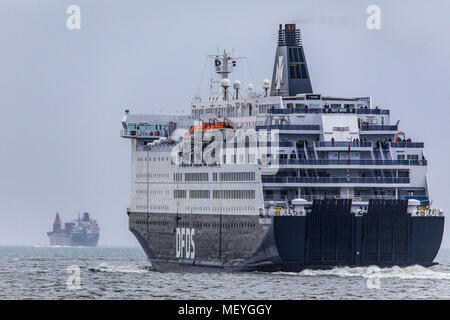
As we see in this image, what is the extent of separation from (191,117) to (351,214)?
2535 centimetres

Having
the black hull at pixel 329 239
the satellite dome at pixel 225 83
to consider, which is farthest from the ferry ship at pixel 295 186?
the satellite dome at pixel 225 83

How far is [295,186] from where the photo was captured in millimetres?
109438

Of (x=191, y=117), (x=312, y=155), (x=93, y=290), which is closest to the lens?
(x=93, y=290)

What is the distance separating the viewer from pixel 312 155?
111 metres

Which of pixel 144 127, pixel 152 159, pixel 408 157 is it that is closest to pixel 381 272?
pixel 408 157

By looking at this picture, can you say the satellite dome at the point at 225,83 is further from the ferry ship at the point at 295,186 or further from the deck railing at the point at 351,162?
the deck railing at the point at 351,162

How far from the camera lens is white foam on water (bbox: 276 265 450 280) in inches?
4193

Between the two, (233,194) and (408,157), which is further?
(233,194)

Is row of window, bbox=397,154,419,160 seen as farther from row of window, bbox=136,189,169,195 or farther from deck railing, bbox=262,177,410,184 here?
row of window, bbox=136,189,169,195

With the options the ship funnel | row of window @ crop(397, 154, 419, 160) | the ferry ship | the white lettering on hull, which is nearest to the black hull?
the ferry ship

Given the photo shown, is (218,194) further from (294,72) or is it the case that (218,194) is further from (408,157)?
(408,157)

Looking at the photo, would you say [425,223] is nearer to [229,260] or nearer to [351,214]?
[351,214]

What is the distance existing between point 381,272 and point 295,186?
765cm
